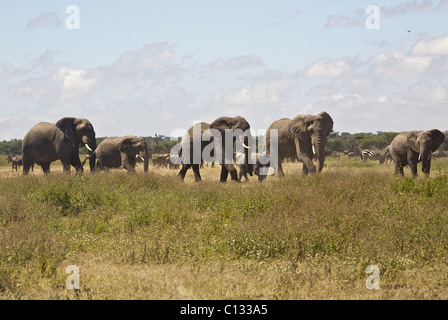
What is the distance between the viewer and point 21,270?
7.71 m

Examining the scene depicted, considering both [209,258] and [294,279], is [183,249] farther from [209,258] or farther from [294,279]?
[294,279]

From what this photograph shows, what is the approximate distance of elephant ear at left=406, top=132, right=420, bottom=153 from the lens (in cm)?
1927

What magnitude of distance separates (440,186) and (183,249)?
23.9ft

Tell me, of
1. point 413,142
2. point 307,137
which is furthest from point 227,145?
point 413,142

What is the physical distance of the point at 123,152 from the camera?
854 inches

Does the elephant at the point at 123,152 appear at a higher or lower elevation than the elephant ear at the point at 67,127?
lower

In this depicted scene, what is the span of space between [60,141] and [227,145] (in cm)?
770

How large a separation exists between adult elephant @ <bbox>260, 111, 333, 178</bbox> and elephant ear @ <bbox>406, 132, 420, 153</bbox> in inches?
123

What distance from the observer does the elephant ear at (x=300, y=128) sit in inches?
750

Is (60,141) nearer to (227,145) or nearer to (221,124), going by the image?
(221,124)
